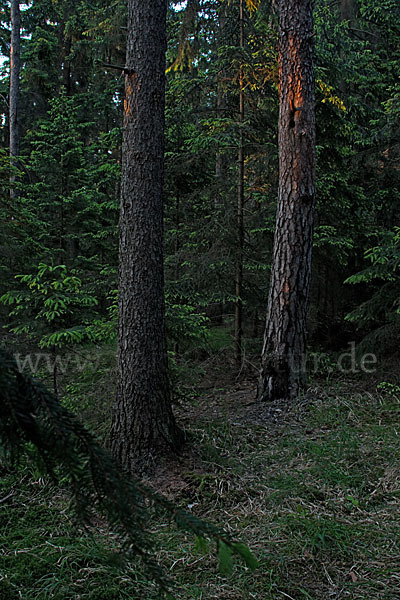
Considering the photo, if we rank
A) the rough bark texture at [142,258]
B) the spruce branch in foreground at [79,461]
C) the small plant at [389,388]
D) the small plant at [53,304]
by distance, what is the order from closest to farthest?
the spruce branch in foreground at [79,461] → the rough bark texture at [142,258] → the small plant at [53,304] → the small plant at [389,388]

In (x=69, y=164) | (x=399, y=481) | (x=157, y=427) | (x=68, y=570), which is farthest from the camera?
A: (x=69, y=164)

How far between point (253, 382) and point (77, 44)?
14.9 metres

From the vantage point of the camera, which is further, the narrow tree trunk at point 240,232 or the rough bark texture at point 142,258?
the narrow tree trunk at point 240,232

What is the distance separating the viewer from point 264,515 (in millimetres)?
3346

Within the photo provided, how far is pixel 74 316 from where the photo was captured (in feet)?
19.3

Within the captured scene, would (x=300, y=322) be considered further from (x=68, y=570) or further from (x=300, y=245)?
(x=68, y=570)

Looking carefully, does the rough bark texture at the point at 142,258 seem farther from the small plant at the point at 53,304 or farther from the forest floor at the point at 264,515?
the small plant at the point at 53,304

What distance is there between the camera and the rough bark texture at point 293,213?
6156 millimetres

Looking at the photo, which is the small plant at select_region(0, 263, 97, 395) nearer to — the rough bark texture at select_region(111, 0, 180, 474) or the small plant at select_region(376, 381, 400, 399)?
the rough bark texture at select_region(111, 0, 180, 474)

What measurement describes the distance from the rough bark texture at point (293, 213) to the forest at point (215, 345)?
0.09 ft

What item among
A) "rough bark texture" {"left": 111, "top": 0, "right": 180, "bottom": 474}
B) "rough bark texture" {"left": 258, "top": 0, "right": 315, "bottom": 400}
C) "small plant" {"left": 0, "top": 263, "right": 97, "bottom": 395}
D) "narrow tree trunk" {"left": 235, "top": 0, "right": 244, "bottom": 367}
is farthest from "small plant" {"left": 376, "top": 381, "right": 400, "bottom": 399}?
"small plant" {"left": 0, "top": 263, "right": 97, "bottom": 395}

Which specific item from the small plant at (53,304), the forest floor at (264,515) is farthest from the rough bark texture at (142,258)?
the small plant at (53,304)

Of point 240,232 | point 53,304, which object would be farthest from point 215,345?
point 53,304

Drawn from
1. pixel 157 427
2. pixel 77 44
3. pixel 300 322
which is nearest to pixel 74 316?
pixel 157 427
